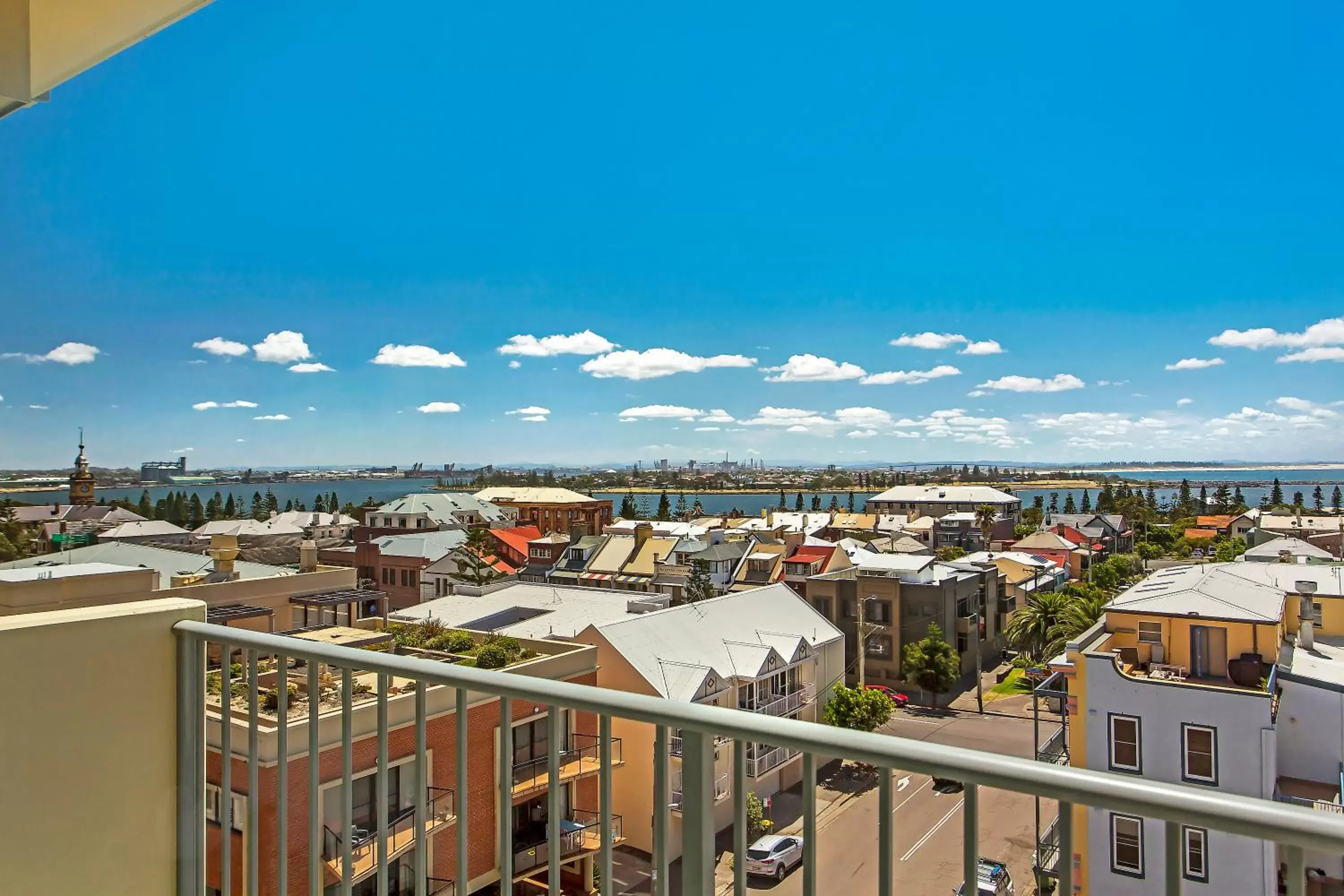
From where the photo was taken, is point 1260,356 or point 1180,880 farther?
point 1260,356

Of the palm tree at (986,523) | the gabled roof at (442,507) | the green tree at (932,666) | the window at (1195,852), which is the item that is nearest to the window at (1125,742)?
the window at (1195,852)

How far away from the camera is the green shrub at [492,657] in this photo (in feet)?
30.3

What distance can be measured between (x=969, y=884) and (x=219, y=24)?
946cm

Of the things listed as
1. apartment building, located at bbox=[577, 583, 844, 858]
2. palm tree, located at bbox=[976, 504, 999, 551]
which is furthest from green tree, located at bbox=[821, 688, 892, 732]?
palm tree, located at bbox=[976, 504, 999, 551]

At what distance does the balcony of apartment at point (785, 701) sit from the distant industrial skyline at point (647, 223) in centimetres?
1274

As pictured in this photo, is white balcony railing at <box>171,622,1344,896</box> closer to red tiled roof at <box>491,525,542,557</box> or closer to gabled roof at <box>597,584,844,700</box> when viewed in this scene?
gabled roof at <box>597,584,844,700</box>

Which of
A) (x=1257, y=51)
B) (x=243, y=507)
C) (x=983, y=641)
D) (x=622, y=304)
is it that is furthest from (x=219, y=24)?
(x=622, y=304)

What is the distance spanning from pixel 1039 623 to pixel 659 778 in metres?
25.0

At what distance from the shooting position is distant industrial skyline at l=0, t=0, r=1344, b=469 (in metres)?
26.6

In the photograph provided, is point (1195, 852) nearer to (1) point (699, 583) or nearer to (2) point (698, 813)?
(2) point (698, 813)

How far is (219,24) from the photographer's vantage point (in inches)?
302

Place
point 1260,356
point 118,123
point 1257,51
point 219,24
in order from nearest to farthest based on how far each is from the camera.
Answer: point 219,24 < point 118,123 < point 1257,51 < point 1260,356

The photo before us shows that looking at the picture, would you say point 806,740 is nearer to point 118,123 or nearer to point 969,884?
point 969,884

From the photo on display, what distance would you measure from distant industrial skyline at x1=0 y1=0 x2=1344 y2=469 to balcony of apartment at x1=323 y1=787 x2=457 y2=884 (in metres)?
2.44
